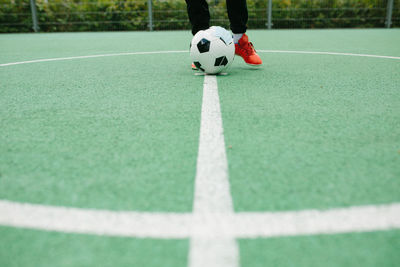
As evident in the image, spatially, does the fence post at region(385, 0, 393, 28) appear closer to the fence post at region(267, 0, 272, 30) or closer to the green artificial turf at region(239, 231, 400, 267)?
the fence post at region(267, 0, 272, 30)

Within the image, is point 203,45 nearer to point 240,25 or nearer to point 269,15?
point 240,25

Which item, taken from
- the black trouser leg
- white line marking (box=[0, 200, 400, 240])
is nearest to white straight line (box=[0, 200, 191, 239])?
white line marking (box=[0, 200, 400, 240])

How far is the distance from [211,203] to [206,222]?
0.09 meters

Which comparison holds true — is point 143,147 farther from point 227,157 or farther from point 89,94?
point 89,94

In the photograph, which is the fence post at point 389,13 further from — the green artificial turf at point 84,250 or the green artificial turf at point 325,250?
the green artificial turf at point 84,250

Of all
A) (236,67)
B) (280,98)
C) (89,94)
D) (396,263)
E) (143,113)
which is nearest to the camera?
(396,263)

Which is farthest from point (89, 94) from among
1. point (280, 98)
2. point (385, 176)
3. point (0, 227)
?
point (385, 176)

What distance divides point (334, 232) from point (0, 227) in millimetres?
828

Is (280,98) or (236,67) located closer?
(280,98)

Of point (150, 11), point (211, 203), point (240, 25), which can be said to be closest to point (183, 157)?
point (211, 203)

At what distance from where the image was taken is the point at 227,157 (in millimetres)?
1255

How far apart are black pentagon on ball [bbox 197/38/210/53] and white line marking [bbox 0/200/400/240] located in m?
2.03

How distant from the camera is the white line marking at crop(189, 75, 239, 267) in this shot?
77cm

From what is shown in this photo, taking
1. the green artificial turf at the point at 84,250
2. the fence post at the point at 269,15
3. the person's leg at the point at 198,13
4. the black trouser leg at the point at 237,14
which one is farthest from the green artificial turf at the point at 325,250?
the fence post at the point at 269,15
